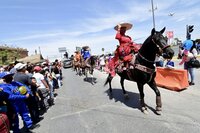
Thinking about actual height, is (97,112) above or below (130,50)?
below

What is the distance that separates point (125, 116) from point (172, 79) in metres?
3.66

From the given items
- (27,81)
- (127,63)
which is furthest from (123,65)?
(27,81)

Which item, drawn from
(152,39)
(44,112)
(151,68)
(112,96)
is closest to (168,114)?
(151,68)

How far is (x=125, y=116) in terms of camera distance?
613 centimetres

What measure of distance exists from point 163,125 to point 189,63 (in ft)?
15.5

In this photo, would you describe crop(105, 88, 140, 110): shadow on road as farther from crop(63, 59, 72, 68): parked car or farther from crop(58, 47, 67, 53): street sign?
crop(58, 47, 67, 53): street sign

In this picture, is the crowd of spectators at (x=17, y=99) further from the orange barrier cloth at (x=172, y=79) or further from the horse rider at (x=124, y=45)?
the orange barrier cloth at (x=172, y=79)

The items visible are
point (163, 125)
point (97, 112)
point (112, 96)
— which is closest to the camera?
point (163, 125)

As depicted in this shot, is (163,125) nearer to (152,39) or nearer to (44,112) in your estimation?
(152,39)

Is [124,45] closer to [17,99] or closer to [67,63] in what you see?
[17,99]

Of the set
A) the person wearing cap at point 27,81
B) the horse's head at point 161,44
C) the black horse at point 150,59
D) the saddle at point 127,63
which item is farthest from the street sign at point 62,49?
the horse's head at point 161,44

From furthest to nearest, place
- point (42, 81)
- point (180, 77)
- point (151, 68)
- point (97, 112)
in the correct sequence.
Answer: point (180, 77), point (42, 81), point (97, 112), point (151, 68)

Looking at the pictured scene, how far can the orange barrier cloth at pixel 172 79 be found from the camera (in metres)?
8.26

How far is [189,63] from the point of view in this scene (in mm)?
8891
